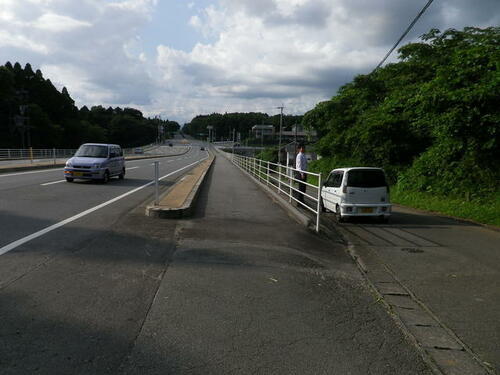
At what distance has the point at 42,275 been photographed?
4.49 meters

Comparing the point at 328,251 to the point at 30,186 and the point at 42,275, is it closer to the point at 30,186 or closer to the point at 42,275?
the point at 42,275

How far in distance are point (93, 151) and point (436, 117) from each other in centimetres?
1431

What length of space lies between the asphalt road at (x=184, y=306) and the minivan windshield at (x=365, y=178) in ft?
10.9

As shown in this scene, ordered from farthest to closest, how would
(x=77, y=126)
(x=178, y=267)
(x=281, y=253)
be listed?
(x=77, y=126) < (x=281, y=253) < (x=178, y=267)

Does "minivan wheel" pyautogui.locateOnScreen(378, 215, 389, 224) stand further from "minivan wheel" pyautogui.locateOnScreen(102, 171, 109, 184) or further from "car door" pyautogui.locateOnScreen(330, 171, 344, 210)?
"minivan wheel" pyautogui.locateOnScreen(102, 171, 109, 184)

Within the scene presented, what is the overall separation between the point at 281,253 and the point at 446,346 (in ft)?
9.94

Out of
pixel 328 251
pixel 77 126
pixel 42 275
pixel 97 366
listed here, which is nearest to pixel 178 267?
pixel 42 275

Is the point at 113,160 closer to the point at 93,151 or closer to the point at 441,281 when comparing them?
the point at 93,151

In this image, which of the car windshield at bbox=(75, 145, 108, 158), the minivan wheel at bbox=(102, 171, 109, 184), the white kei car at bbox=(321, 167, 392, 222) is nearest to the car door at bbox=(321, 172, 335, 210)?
the white kei car at bbox=(321, 167, 392, 222)

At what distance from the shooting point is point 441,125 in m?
12.8

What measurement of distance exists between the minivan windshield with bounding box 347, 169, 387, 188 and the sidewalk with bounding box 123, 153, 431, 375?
4.01 metres

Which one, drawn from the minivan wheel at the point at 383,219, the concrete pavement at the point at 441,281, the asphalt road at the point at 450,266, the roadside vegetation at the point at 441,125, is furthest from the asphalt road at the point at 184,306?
the roadside vegetation at the point at 441,125

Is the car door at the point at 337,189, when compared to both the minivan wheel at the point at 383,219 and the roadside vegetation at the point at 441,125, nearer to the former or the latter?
the minivan wheel at the point at 383,219

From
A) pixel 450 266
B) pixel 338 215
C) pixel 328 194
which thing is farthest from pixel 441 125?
pixel 450 266
